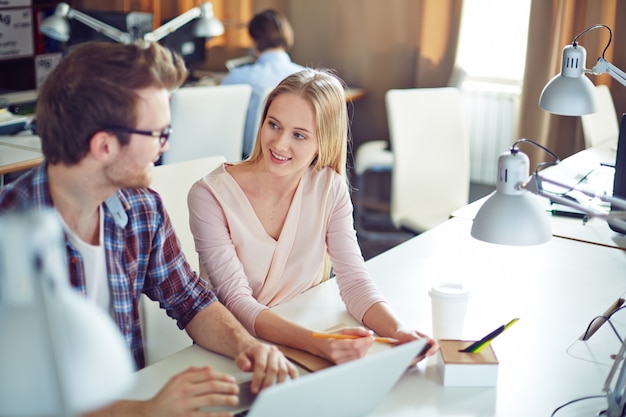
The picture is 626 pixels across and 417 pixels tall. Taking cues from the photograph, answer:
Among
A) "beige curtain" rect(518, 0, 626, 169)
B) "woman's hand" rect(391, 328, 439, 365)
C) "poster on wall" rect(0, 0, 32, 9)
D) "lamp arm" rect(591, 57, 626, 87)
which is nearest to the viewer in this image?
"woman's hand" rect(391, 328, 439, 365)

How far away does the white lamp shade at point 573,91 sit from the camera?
2.02m

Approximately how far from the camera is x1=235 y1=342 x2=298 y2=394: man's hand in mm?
1345

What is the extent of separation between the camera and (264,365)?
137 centimetres

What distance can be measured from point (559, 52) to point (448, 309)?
258 cm

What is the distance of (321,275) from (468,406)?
709 millimetres

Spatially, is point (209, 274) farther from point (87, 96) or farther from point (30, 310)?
point (30, 310)

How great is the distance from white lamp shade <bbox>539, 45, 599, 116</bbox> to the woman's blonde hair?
0.56 meters

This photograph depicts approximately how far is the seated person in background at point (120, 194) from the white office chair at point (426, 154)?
1.70m

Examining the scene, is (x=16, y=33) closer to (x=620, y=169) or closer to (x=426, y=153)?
(x=426, y=153)

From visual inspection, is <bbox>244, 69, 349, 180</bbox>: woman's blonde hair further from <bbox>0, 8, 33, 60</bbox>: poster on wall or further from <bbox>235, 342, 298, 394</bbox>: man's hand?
<bbox>0, 8, 33, 60</bbox>: poster on wall

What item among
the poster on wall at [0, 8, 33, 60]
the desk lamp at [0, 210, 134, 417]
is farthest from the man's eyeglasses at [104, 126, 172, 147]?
the poster on wall at [0, 8, 33, 60]

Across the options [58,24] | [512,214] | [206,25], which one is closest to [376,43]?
[206,25]

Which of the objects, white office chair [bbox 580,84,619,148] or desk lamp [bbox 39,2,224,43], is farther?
desk lamp [bbox 39,2,224,43]

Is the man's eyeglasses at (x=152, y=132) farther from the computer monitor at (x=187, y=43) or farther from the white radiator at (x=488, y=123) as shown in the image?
the computer monitor at (x=187, y=43)
